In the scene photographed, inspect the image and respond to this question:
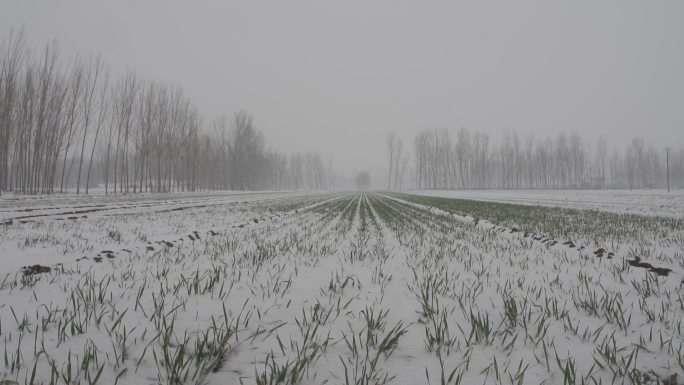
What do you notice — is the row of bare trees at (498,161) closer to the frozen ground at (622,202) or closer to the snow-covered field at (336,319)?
the frozen ground at (622,202)

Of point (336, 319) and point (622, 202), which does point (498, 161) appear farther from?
point (336, 319)

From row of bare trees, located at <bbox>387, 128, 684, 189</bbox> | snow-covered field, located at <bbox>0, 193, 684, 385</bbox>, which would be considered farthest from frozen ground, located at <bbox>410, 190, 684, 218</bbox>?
row of bare trees, located at <bbox>387, 128, 684, 189</bbox>

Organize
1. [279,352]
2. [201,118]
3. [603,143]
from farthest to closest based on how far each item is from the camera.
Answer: [603,143] → [201,118] → [279,352]

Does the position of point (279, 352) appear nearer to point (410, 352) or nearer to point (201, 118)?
point (410, 352)

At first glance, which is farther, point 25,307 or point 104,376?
point 25,307

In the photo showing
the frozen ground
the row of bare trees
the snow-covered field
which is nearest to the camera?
the snow-covered field

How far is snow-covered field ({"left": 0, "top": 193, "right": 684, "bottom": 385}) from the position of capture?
1.19 metres

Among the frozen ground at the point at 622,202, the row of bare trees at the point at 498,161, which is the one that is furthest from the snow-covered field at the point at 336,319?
the row of bare trees at the point at 498,161

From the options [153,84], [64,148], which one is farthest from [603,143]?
[64,148]

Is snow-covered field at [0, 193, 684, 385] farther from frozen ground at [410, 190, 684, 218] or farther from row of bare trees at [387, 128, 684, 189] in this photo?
row of bare trees at [387, 128, 684, 189]

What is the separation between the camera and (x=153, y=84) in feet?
111

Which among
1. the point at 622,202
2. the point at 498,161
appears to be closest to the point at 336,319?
the point at 622,202

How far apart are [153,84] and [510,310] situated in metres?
42.1

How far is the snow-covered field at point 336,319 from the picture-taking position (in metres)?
1.19
